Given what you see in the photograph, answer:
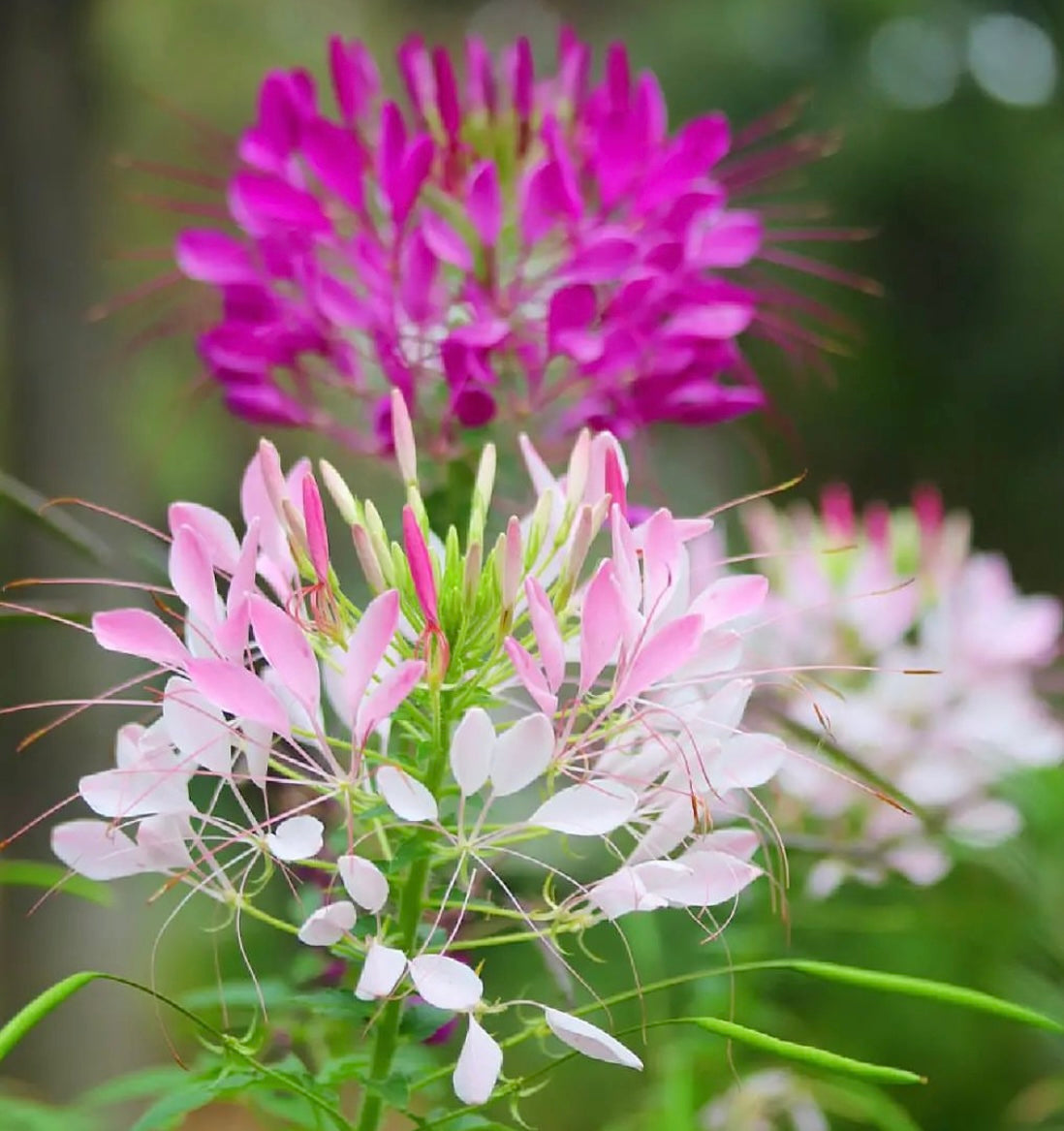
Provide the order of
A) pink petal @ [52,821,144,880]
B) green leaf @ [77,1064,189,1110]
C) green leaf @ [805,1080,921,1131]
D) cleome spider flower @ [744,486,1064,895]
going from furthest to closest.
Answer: cleome spider flower @ [744,486,1064,895], green leaf @ [805,1080,921,1131], green leaf @ [77,1064,189,1110], pink petal @ [52,821,144,880]

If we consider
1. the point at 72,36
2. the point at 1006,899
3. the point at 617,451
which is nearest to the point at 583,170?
the point at 617,451

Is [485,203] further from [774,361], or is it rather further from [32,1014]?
[774,361]

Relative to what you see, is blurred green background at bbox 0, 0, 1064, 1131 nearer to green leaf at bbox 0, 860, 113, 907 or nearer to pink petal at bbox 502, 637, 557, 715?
green leaf at bbox 0, 860, 113, 907

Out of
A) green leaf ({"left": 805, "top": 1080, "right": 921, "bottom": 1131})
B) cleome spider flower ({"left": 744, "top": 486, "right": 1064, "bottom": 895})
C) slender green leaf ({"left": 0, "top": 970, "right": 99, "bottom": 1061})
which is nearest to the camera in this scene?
slender green leaf ({"left": 0, "top": 970, "right": 99, "bottom": 1061})

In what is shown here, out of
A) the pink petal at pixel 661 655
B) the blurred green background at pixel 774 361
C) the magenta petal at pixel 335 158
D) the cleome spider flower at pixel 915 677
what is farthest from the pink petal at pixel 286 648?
the blurred green background at pixel 774 361

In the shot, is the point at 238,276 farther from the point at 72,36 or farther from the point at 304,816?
the point at 72,36

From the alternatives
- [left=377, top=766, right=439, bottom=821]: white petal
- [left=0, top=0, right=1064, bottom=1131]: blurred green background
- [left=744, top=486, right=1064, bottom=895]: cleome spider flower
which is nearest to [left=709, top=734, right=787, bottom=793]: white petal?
[left=377, top=766, right=439, bottom=821]: white petal

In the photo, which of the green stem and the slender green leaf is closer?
the slender green leaf
